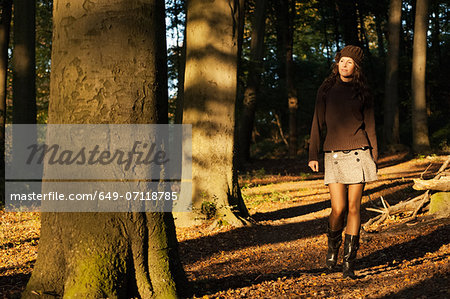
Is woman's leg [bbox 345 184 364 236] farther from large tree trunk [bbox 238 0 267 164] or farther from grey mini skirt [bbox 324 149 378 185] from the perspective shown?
large tree trunk [bbox 238 0 267 164]

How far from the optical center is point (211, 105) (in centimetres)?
933

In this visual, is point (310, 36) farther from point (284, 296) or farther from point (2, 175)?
point (284, 296)

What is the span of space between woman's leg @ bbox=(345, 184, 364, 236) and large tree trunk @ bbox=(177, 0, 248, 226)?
4.04m

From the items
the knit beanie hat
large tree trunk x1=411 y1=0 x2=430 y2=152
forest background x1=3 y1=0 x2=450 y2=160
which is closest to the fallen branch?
the knit beanie hat

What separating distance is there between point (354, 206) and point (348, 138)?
720 mm

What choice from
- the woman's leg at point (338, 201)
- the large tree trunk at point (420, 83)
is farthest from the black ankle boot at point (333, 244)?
the large tree trunk at point (420, 83)

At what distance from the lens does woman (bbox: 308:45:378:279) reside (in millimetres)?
5199

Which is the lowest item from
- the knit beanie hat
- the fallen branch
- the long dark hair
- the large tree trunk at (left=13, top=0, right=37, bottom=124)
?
the fallen branch

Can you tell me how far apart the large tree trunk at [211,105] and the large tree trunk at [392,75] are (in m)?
14.5

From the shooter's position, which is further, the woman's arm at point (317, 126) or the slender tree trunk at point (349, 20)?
the slender tree trunk at point (349, 20)

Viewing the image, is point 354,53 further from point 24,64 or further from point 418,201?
point 24,64

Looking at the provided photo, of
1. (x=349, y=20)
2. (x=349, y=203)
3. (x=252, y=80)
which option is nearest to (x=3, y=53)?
(x=252, y=80)

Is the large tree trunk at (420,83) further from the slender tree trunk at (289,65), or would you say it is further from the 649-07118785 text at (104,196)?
the 649-07118785 text at (104,196)

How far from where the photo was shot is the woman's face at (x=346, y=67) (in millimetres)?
5293
